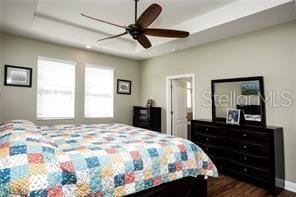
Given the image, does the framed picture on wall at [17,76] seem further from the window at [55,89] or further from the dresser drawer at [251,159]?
the dresser drawer at [251,159]

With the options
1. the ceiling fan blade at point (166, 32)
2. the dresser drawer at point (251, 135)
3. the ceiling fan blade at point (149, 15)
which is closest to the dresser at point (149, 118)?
the dresser drawer at point (251, 135)

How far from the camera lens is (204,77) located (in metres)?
4.26

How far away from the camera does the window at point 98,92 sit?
4.92 metres

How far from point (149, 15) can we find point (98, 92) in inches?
127

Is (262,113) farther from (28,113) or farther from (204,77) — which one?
(28,113)

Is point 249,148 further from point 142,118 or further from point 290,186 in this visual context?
point 142,118

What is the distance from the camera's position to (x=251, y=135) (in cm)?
303

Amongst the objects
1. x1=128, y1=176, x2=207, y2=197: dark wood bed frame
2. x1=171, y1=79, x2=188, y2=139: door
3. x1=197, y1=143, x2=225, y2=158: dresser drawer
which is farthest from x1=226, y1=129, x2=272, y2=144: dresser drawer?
x1=171, y1=79, x2=188, y2=139: door

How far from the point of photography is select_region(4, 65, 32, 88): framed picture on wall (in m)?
3.79

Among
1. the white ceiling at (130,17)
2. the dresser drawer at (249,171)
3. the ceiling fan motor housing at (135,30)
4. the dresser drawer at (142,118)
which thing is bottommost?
the dresser drawer at (249,171)

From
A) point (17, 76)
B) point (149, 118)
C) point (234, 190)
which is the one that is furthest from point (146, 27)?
point (17, 76)

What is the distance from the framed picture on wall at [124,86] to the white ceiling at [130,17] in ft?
4.47

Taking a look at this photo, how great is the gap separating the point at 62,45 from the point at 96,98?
1.54m

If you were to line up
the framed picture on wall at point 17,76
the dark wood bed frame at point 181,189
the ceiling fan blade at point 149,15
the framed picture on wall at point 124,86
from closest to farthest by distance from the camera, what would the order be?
1. the dark wood bed frame at point 181,189
2. the ceiling fan blade at point 149,15
3. the framed picture on wall at point 17,76
4. the framed picture on wall at point 124,86
